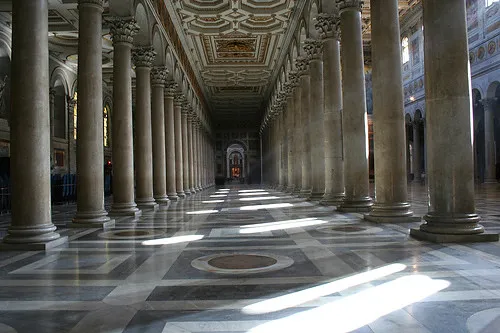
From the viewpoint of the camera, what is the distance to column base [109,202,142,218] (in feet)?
44.7

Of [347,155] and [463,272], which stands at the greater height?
[347,155]

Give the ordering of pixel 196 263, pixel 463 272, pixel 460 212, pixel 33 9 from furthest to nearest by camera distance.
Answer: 1. pixel 33 9
2. pixel 460 212
3. pixel 196 263
4. pixel 463 272

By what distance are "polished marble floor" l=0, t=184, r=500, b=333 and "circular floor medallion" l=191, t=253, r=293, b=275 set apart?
0.05ft

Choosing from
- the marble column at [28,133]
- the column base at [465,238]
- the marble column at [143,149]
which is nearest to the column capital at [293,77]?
the marble column at [143,149]

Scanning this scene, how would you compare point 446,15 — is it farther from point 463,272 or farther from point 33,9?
point 33,9

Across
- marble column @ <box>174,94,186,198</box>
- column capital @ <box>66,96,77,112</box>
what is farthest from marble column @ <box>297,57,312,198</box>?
column capital @ <box>66,96,77,112</box>

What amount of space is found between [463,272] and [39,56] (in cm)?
770

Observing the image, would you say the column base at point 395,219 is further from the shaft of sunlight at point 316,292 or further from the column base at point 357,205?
the shaft of sunlight at point 316,292

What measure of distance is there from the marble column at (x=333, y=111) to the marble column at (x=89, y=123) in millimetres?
7874

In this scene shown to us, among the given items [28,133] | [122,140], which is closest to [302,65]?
[122,140]

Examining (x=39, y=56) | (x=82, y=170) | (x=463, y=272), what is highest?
(x=39, y=56)

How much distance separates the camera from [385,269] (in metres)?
5.50

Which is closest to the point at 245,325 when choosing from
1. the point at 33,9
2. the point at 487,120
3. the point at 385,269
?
the point at 385,269

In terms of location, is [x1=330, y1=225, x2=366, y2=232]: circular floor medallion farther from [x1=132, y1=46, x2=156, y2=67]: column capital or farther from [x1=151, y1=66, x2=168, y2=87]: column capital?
[x1=151, y1=66, x2=168, y2=87]: column capital
